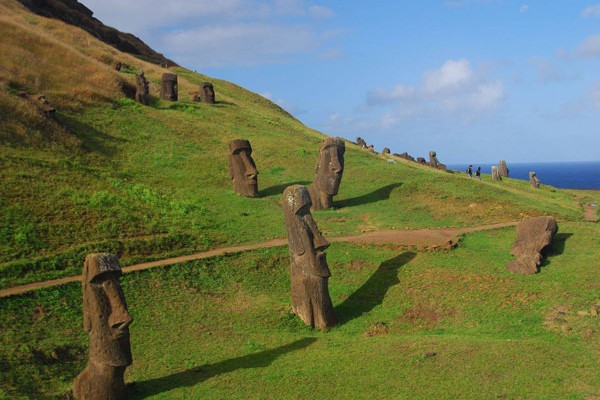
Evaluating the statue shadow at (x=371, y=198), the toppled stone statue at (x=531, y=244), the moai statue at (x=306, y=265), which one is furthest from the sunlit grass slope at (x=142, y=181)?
the moai statue at (x=306, y=265)

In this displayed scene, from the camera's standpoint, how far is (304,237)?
18797 millimetres

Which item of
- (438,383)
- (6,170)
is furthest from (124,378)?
(6,170)

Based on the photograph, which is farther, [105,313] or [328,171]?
[328,171]

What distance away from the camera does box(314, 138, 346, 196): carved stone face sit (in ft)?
102

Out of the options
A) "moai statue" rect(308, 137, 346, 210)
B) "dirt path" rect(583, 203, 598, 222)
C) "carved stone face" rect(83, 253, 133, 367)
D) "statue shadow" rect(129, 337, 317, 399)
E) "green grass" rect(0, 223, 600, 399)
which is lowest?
"statue shadow" rect(129, 337, 317, 399)

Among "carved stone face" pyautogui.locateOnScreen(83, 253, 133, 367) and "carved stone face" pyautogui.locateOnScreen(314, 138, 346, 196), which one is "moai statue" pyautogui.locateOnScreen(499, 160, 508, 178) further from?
"carved stone face" pyautogui.locateOnScreen(83, 253, 133, 367)

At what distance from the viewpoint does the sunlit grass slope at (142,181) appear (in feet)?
76.3

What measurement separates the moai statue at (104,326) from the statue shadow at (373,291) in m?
8.04

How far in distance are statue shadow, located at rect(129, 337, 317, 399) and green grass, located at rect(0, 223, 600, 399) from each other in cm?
5

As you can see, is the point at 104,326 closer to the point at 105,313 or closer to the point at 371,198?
the point at 105,313

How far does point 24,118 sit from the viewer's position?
33.1 meters

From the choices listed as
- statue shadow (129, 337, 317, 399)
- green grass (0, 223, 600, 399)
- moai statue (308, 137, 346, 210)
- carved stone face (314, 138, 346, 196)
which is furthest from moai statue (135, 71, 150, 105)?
statue shadow (129, 337, 317, 399)

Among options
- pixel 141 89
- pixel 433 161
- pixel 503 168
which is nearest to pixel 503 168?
pixel 503 168

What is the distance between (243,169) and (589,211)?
2376cm
